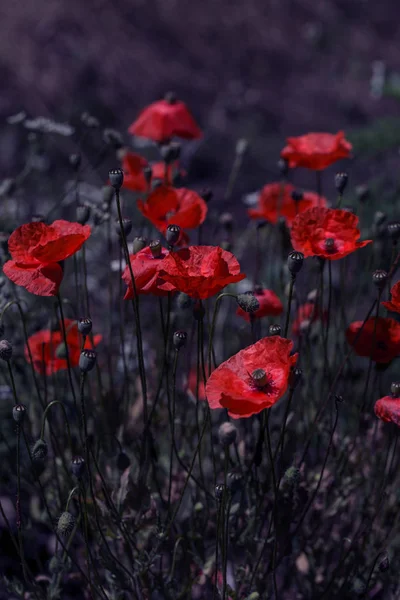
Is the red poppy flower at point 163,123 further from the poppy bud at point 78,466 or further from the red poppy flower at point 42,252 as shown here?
the poppy bud at point 78,466

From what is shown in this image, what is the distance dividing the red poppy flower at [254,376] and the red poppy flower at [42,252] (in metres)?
0.46

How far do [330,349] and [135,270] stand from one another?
1.73 m

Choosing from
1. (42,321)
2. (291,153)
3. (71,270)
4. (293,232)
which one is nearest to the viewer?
(293,232)

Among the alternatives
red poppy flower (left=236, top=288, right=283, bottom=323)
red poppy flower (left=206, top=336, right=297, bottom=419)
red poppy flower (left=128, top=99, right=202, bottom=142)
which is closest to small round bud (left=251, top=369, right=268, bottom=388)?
red poppy flower (left=206, top=336, right=297, bottom=419)

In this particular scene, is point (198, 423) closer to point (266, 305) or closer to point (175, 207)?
point (266, 305)

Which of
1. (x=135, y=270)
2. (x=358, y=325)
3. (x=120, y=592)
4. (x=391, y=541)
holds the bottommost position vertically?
(x=391, y=541)

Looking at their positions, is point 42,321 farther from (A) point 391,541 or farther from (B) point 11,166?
(B) point 11,166

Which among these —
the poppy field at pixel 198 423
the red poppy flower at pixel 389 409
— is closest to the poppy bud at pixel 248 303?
the poppy field at pixel 198 423

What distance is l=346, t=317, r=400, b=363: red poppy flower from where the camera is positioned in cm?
208

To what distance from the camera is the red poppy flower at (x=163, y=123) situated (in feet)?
9.37

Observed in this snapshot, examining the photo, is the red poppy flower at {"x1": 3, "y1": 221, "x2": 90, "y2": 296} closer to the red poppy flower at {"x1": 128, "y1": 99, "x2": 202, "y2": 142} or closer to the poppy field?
the poppy field

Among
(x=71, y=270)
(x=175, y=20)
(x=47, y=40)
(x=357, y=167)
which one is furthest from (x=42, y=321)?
(x=175, y=20)

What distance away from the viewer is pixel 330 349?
135 inches

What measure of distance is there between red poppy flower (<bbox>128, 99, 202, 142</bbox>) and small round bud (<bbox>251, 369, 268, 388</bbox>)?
1367 millimetres
